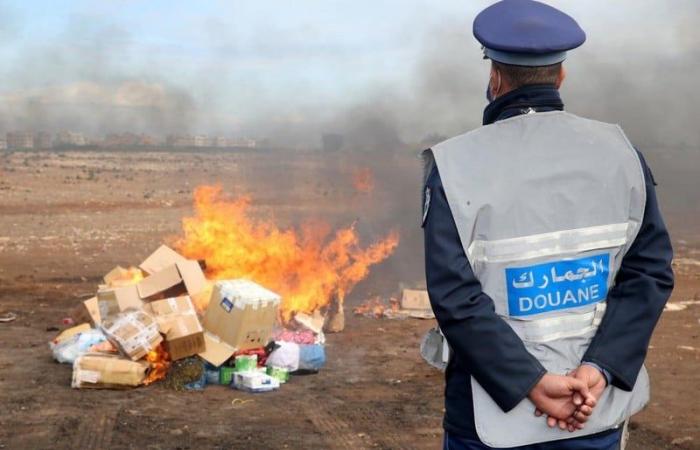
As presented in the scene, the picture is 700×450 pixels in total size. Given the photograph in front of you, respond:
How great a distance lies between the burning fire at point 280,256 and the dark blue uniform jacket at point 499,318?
257 inches

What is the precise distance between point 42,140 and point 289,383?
4779 cm

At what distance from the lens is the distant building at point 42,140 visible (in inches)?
1956

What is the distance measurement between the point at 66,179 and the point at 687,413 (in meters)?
27.2

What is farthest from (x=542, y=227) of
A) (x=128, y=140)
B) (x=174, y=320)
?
(x=128, y=140)

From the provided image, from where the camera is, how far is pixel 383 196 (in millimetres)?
14641

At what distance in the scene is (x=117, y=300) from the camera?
7773 millimetres

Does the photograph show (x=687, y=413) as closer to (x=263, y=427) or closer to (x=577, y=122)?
(x=263, y=427)

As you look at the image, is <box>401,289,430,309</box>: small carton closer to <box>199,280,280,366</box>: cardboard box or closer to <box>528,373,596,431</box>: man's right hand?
<box>199,280,280,366</box>: cardboard box

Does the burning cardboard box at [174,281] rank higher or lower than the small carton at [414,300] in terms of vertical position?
higher

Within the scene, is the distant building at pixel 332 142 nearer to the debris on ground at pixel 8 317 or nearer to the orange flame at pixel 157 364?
the debris on ground at pixel 8 317

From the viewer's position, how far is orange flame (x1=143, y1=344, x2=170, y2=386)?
670 cm

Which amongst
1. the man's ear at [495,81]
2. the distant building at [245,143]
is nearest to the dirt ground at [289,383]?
the man's ear at [495,81]

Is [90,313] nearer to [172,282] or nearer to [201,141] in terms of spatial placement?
[172,282]

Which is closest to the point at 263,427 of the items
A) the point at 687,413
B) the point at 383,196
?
the point at 687,413
